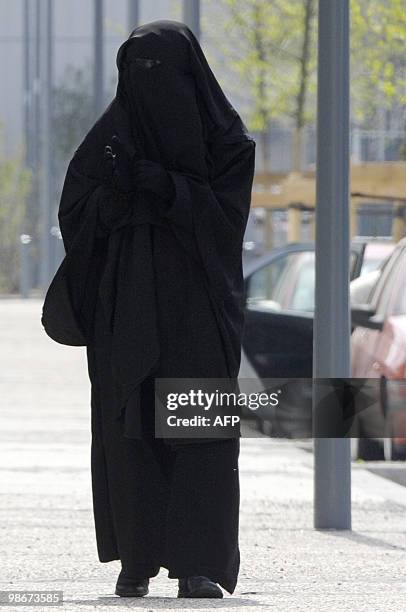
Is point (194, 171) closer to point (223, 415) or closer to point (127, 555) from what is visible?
point (223, 415)

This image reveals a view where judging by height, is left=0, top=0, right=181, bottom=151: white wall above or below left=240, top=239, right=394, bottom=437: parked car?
above

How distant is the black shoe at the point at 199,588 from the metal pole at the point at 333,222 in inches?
92.9

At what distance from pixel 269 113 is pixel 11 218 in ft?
79.7

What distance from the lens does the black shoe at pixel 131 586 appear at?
591cm

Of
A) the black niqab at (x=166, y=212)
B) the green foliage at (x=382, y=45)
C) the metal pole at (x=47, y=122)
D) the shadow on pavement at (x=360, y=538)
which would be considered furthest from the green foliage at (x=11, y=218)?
the black niqab at (x=166, y=212)

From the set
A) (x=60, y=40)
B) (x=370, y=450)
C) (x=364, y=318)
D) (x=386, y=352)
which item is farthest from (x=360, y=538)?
(x=60, y=40)

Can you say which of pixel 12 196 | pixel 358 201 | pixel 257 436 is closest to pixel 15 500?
pixel 257 436

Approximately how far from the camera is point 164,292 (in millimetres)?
5902

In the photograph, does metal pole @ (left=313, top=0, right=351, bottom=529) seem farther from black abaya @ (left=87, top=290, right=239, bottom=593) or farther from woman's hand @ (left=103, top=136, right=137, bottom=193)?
woman's hand @ (left=103, top=136, right=137, bottom=193)

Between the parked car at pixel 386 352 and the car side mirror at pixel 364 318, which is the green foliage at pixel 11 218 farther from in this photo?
the car side mirror at pixel 364 318

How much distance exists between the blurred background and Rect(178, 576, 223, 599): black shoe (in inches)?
424

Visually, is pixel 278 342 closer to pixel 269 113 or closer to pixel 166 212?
pixel 166 212

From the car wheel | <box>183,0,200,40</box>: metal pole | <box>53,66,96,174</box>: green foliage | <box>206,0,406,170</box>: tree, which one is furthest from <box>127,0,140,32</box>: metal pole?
<box>53,66,96,174</box>: green foliage

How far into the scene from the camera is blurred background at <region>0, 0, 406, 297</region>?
18.7 meters
